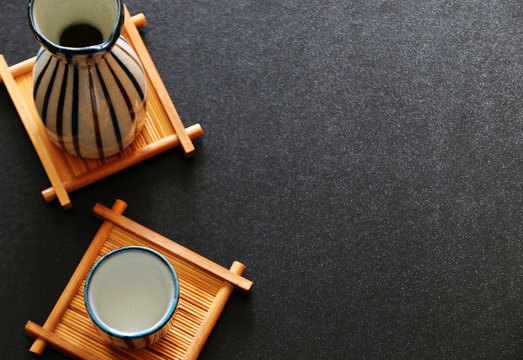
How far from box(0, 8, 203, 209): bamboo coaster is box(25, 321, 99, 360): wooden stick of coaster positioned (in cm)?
16

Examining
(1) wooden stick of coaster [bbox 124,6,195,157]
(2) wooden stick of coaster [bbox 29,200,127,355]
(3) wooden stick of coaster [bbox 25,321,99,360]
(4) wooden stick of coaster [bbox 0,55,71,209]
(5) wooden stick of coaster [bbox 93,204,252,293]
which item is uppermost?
(1) wooden stick of coaster [bbox 124,6,195,157]

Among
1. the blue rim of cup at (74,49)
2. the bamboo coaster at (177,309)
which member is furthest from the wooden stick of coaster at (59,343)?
the blue rim of cup at (74,49)

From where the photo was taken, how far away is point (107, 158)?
87 cm

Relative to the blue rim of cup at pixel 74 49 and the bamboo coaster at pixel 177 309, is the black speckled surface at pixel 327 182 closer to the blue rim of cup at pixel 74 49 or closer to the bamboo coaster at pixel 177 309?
the bamboo coaster at pixel 177 309

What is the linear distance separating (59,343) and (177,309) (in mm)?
148

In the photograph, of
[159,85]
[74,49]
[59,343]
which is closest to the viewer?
[74,49]

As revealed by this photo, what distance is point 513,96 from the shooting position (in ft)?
3.36

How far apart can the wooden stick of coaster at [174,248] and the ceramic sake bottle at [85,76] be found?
0.35 ft

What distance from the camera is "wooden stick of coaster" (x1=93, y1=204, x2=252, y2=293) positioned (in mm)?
842

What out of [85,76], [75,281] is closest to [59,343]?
[75,281]

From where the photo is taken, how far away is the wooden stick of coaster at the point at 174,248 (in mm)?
842

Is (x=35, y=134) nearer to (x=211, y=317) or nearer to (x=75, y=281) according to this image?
(x=75, y=281)

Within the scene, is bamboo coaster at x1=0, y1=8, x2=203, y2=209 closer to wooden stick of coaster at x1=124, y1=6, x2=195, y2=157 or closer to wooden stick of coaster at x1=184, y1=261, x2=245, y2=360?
wooden stick of coaster at x1=124, y1=6, x2=195, y2=157

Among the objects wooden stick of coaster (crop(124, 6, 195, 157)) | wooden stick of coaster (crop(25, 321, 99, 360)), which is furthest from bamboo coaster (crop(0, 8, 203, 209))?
wooden stick of coaster (crop(25, 321, 99, 360))
